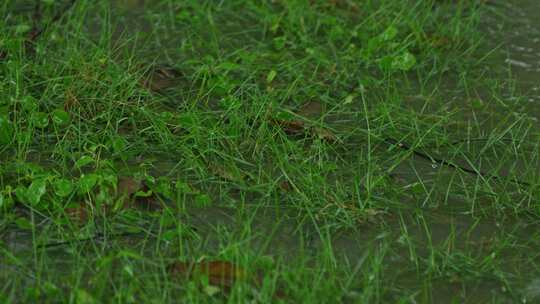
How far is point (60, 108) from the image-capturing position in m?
3.04

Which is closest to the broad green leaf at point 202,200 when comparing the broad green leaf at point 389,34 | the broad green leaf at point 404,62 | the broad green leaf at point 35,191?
the broad green leaf at point 35,191

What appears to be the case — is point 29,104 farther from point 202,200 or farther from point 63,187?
point 202,200

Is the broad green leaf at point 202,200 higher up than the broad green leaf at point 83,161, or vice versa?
the broad green leaf at point 83,161

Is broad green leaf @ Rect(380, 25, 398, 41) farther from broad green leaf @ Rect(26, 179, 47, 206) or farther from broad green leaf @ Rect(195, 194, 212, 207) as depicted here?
broad green leaf @ Rect(26, 179, 47, 206)

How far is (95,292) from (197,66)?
4.78ft

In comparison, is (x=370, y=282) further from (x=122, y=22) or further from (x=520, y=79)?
(x=122, y=22)

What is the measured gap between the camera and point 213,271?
2266 mm

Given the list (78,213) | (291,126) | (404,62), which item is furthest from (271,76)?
(78,213)

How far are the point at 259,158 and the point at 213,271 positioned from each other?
708 millimetres

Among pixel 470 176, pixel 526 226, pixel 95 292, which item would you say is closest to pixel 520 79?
pixel 470 176

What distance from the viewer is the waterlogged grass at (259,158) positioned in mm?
2334

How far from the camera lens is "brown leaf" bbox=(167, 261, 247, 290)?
2.24 m

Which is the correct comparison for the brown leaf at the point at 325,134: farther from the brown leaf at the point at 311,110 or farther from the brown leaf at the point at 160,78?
the brown leaf at the point at 160,78

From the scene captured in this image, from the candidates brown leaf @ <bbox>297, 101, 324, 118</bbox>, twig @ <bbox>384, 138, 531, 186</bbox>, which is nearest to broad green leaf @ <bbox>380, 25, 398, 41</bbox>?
brown leaf @ <bbox>297, 101, 324, 118</bbox>
